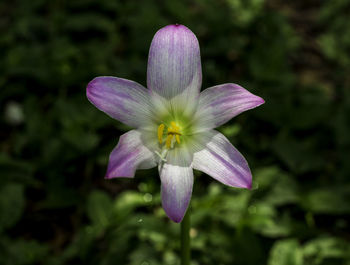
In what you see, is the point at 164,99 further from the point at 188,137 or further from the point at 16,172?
the point at 16,172

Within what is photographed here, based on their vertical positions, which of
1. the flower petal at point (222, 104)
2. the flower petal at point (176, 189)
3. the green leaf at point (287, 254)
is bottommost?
the green leaf at point (287, 254)

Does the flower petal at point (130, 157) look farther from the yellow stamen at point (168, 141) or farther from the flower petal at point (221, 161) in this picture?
the flower petal at point (221, 161)

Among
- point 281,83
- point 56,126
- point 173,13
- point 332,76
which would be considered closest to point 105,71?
point 56,126

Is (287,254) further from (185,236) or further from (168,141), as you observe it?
(168,141)

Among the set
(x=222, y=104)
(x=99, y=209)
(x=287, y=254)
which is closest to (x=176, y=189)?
(x=222, y=104)

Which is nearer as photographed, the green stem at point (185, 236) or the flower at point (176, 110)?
the flower at point (176, 110)

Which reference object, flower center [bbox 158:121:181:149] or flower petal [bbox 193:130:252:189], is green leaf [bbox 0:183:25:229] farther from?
flower petal [bbox 193:130:252:189]

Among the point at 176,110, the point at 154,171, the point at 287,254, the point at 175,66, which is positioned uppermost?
the point at 175,66

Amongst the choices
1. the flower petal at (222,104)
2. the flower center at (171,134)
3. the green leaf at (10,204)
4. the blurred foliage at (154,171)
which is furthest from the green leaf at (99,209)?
the flower petal at (222,104)
